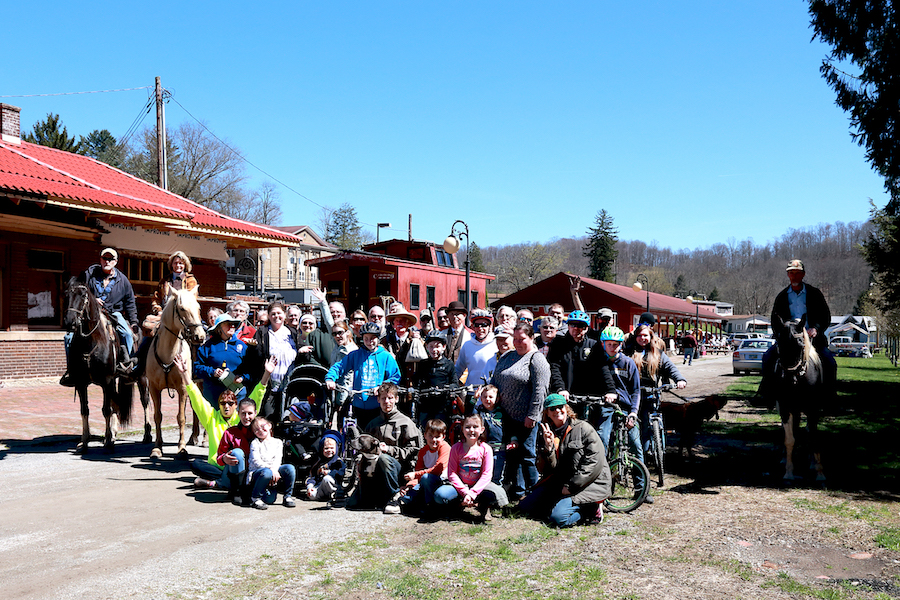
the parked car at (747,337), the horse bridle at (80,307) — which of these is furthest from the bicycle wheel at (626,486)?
the parked car at (747,337)

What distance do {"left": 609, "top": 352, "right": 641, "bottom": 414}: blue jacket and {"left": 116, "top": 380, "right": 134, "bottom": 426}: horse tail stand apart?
7.35 meters

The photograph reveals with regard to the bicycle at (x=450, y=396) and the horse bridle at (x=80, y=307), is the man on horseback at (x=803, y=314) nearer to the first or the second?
the bicycle at (x=450, y=396)

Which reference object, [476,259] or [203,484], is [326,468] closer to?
[203,484]

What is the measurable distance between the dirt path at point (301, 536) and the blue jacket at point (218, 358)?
1.25 m

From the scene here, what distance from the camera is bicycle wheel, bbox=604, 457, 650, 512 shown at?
6.74 metres

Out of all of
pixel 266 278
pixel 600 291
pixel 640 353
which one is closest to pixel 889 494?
pixel 640 353

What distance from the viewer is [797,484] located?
801 centimetres

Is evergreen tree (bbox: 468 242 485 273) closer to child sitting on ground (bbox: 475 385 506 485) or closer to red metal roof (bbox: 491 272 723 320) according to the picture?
red metal roof (bbox: 491 272 723 320)

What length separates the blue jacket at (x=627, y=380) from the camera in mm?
7586

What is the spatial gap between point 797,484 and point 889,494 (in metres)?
0.91

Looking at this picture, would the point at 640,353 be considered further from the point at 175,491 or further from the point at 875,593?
the point at 175,491

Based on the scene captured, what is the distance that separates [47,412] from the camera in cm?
1298

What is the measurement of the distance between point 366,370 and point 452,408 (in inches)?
41.0

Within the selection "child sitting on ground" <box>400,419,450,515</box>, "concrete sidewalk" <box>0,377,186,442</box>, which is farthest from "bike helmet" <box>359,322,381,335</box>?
"concrete sidewalk" <box>0,377,186,442</box>
